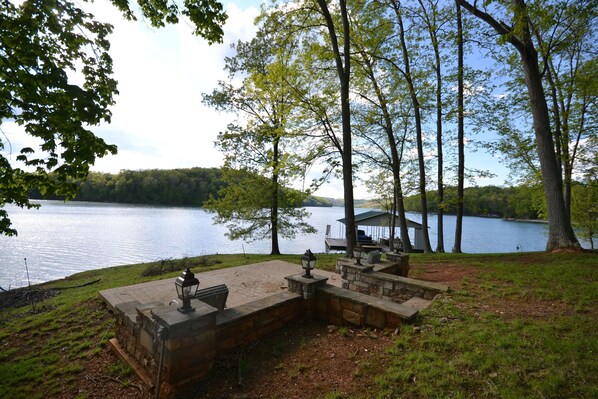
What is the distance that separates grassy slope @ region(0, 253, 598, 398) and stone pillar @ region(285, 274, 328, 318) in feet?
4.71

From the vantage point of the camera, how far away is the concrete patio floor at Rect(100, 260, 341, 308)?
5.02m

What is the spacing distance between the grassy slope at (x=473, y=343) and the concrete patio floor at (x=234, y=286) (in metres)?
0.47

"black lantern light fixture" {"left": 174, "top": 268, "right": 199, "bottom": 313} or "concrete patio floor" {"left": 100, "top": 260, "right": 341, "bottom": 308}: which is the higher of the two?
"black lantern light fixture" {"left": 174, "top": 268, "right": 199, "bottom": 313}

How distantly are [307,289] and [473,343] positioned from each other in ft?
7.02

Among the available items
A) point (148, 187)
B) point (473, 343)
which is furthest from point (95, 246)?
point (148, 187)

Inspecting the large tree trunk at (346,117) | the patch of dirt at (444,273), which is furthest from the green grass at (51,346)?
the large tree trunk at (346,117)

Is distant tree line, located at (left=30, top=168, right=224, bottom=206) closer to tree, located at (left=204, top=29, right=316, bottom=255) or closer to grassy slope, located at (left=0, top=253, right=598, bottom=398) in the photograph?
tree, located at (left=204, top=29, right=316, bottom=255)

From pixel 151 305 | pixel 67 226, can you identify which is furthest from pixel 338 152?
pixel 67 226

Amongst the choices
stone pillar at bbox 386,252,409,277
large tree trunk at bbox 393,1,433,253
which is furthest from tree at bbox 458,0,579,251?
stone pillar at bbox 386,252,409,277

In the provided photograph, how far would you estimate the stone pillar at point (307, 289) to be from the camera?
4.04m

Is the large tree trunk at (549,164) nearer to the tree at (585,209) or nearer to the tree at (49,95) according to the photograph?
the tree at (49,95)

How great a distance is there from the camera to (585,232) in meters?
18.3

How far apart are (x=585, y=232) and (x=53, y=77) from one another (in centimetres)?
2786

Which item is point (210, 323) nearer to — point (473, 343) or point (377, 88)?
point (473, 343)
